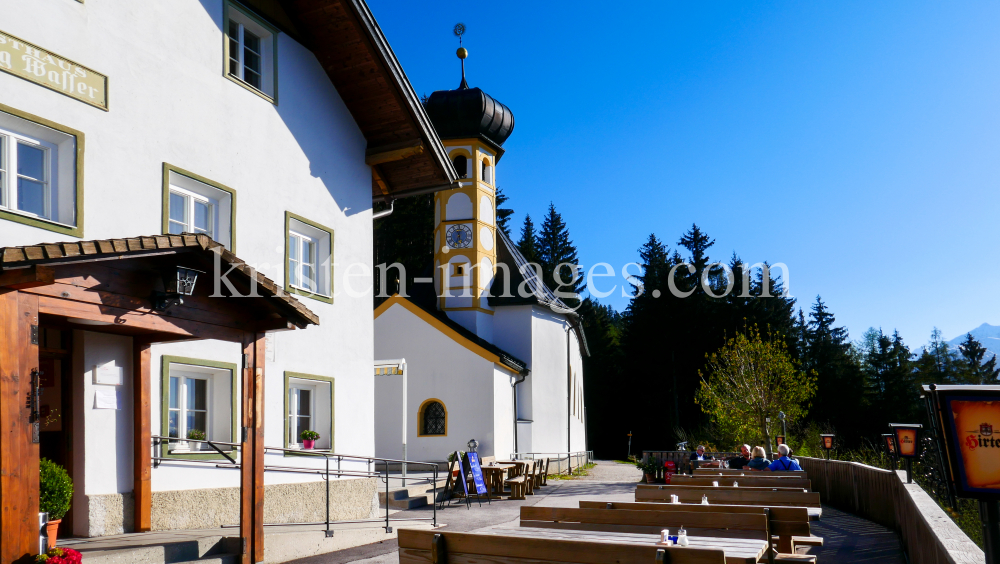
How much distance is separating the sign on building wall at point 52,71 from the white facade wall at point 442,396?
17.7 m

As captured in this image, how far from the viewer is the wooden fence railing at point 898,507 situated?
5.21m

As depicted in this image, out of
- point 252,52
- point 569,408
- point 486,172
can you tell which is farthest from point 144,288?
point 569,408

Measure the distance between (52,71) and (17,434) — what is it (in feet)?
14.8

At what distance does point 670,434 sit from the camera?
52.2 m

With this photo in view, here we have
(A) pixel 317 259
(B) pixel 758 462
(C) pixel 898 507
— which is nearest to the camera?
(C) pixel 898 507

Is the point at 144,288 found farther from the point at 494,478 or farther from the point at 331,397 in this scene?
the point at 494,478

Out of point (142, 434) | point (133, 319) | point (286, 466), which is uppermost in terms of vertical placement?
point (133, 319)

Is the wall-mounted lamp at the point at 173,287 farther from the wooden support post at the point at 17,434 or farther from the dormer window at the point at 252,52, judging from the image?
the dormer window at the point at 252,52

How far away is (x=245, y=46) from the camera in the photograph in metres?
12.7

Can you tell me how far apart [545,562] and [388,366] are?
16.2m

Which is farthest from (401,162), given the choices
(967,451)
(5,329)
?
(967,451)

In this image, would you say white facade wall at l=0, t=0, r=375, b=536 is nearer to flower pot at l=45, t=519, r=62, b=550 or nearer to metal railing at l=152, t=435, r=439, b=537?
metal railing at l=152, t=435, r=439, b=537

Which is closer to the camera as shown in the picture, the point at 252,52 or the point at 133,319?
the point at 133,319

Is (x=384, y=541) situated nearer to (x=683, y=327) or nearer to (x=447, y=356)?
(x=447, y=356)
